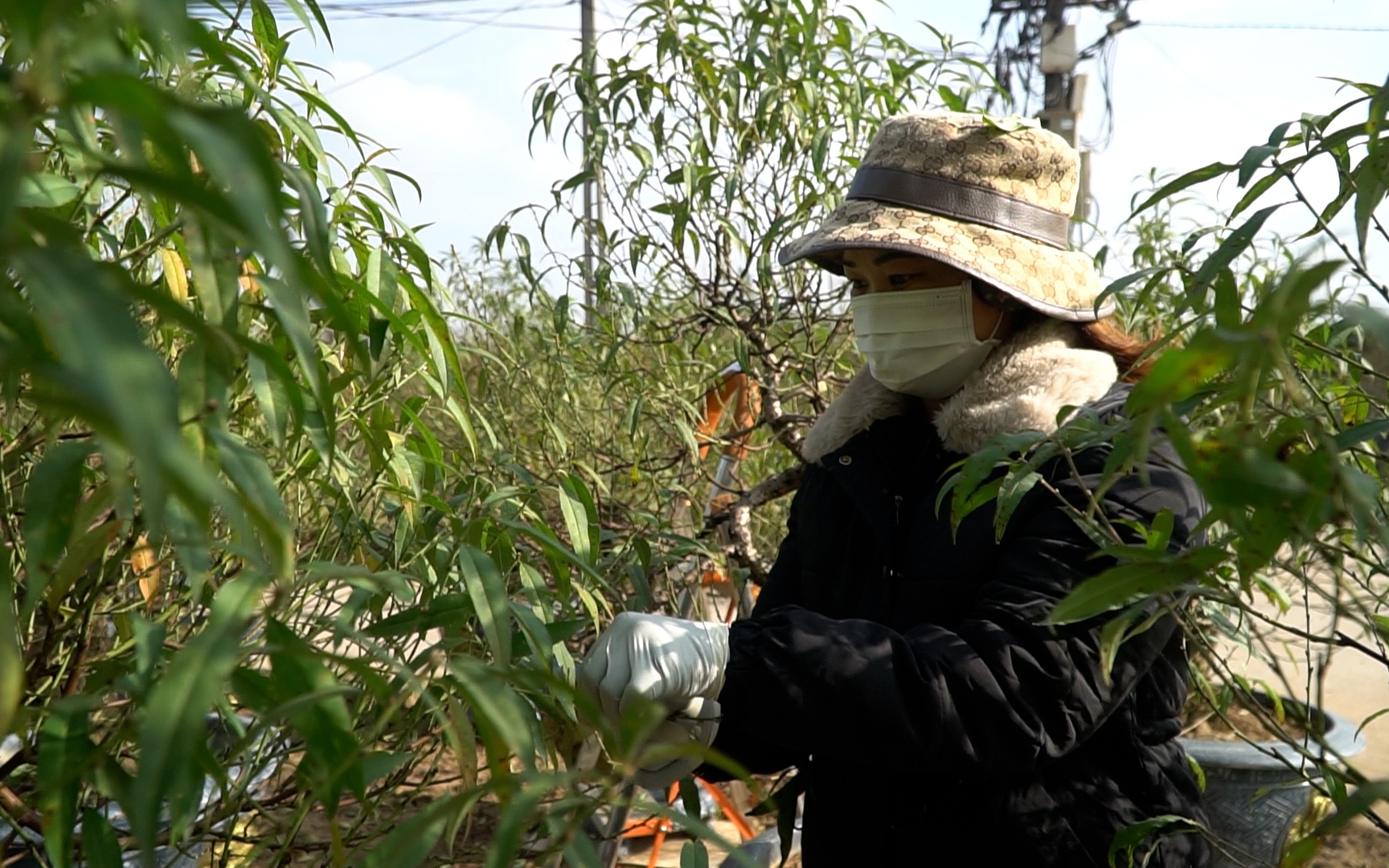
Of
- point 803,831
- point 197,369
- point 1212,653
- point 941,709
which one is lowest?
point 803,831

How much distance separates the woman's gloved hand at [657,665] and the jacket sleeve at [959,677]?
28mm

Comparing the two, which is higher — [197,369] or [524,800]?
[197,369]

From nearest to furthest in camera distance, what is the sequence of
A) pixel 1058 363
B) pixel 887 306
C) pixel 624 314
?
pixel 1058 363, pixel 887 306, pixel 624 314

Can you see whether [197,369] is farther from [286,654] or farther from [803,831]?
[803,831]

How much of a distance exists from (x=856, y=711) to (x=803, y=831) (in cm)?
52

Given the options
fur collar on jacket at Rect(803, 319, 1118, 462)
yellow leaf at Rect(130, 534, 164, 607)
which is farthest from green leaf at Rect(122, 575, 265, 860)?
fur collar on jacket at Rect(803, 319, 1118, 462)

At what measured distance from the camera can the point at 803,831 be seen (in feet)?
5.93

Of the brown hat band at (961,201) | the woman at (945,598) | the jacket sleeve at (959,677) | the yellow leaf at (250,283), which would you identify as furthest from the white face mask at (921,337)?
the yellow leaf at (250,283)

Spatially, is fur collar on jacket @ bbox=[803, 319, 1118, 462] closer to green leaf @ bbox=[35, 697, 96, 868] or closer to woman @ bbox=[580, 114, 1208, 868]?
woman @ bbox=[580, 114, 1208, 868]

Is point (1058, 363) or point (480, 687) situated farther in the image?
point (1058, 363)

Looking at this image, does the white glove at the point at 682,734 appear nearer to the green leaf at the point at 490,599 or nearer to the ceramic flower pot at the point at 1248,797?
the green leaf at the point at 490,599

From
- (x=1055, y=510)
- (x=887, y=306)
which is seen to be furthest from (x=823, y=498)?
(x=1055, y=510)

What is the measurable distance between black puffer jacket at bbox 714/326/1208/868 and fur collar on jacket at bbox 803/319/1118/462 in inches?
0.4

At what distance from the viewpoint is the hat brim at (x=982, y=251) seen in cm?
168
